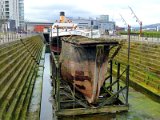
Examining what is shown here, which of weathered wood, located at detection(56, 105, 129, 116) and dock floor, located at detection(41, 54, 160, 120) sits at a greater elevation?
weathered wood, located at detection(56, 105, 129, 116)

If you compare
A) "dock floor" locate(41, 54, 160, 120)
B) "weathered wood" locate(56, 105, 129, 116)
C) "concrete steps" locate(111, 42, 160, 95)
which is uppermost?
"concrete steps" locate(111, 42, 160, 95)

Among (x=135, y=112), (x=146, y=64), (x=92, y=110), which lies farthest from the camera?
(x=146, y=64)

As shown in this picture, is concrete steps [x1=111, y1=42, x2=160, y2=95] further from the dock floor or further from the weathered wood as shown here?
the weathered wood

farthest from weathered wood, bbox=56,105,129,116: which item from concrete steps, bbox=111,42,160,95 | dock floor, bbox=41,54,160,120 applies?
concrete steps, bbox=111,42,160,95

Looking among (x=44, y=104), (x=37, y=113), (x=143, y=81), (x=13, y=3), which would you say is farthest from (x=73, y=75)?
(x=13, y=3)

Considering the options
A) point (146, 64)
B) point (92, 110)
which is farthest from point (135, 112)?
point (146, 64)

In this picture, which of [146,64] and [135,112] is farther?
[146,64]

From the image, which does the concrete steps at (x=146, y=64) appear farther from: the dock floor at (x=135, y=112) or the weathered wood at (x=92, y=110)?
the weathered wood at (x=92, y=110)

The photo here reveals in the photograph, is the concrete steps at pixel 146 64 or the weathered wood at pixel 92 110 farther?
the concrete steps at pixel 146 64

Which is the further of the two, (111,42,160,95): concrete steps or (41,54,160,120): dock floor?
(111,42,160,95): concrete steps

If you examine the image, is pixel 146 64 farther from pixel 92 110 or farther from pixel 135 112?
pixel 92 110

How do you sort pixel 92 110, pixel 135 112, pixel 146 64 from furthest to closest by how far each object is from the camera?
1. pixel 146 64
2. pixel 135 112
3. pixel 92 110

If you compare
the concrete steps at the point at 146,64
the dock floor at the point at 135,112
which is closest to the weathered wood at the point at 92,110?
the dock floor at the point at 135,112

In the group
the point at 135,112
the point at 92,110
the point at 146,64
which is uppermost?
the point at 146,64
